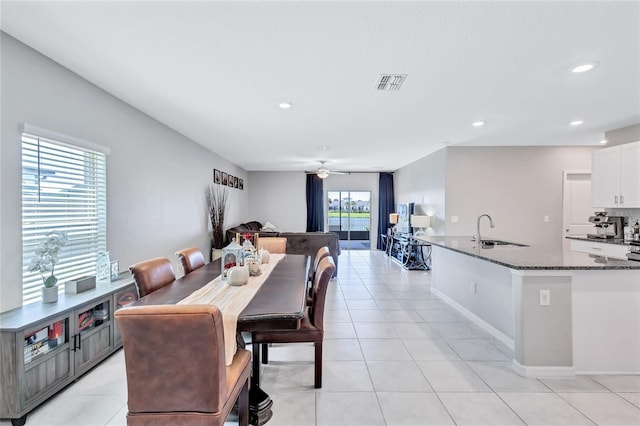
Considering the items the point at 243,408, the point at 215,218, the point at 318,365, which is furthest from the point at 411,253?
the point at 243,408

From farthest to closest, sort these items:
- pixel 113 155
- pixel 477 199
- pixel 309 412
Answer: pixel 477 199 < pixel 113 155 < pixel 309 412

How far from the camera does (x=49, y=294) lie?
2.29 metres

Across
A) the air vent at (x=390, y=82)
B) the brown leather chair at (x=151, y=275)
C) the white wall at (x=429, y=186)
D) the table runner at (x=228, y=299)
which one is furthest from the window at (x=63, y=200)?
the white wall at (x=429, y=186)

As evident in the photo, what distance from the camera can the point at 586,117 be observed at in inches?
154

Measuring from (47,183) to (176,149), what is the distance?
2.35 metres

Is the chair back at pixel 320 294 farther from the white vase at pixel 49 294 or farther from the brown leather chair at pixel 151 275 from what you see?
the white vase at pixel 49 294

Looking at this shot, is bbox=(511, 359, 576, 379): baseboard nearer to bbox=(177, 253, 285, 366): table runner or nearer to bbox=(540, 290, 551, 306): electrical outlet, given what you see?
bbox=(540, 290, 551, 306): electrical outlet

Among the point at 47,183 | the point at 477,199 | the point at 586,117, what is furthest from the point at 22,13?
the point at 477,199

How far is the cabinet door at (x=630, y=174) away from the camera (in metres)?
4.00

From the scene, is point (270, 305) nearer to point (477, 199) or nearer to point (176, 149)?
point (176, 149)

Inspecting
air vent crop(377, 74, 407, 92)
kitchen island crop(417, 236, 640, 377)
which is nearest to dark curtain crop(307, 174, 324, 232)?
air vent crop(377, 74, 407, 92)

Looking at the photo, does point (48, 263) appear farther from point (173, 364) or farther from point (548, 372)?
point (548, 372)

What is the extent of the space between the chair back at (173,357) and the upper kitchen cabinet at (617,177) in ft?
17.6

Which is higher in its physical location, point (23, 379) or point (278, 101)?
point (278, 101)
